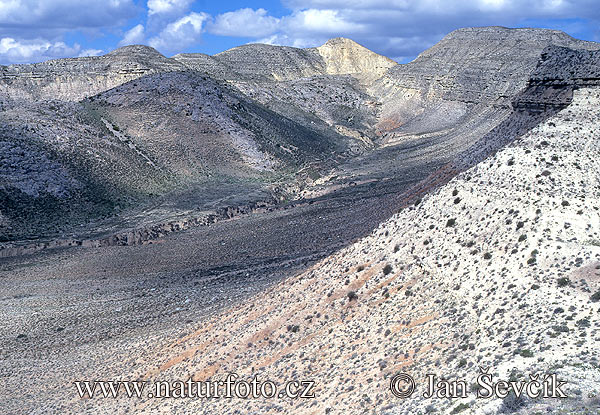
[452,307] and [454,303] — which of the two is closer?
[452,307]

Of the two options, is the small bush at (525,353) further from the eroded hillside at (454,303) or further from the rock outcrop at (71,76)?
the rock outcrop at (71,76)

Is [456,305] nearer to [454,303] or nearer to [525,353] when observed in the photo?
[454,303]

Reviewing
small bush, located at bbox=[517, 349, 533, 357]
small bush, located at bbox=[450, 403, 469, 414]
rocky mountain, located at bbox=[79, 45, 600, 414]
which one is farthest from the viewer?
rocky mountain, located at bbox=[79, 45, 600, 414]

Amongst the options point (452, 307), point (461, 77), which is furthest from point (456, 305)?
point (461, 77)

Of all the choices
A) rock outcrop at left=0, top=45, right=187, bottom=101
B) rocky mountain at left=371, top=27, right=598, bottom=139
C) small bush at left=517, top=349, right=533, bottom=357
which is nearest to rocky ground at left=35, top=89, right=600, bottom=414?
small bush at left=517, top=349, right=533, bottom=357

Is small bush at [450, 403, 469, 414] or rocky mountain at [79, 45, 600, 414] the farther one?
rocky mountain at [79, 45, 600, 414]

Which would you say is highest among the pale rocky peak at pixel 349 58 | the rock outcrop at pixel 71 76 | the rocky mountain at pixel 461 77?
the pale rocky peak at pixel 349 58

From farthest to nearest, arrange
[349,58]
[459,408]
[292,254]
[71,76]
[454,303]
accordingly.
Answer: [349,58] → [71,76] → [292,254] → [454,303] → [459,408]

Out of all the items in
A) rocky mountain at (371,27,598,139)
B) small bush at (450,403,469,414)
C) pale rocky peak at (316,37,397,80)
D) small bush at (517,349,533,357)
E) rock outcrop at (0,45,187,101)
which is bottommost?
small bush at (450,403,469,414)

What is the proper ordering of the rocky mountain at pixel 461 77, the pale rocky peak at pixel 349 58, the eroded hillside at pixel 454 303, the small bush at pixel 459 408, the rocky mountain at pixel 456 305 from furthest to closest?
1. the pale rocky peak at pixel 349 58
2. the rocky mountain at pixel 461 77
3. the eroded hillside at pixel 454 303
4. the rocky mountain at pixel 456 305
5. the small bush at pixel 459 408

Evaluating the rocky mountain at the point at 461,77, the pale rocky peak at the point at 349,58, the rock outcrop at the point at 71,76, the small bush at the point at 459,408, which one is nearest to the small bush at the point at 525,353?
the small bush at the point at 459,408

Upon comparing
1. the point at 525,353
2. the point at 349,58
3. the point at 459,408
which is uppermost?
the point at 349,58

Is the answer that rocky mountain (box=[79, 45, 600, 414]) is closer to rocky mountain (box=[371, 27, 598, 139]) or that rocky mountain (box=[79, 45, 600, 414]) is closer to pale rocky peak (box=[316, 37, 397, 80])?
rocky mountain (box=[371, 27, 598, 139])

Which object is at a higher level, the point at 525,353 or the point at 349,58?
the point at 349,58
